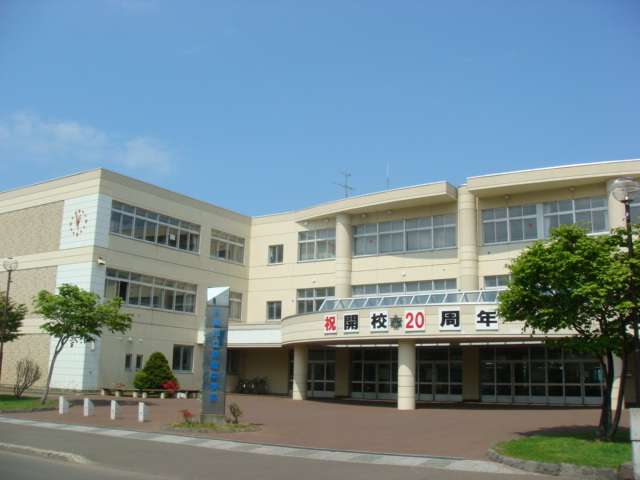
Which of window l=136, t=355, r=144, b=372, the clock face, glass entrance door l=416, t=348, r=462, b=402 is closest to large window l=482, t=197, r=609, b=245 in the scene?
glass entrance door l=416, t=348, r=462, b=402

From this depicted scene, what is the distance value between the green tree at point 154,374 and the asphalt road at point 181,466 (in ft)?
54.5

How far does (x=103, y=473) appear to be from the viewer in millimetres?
10773

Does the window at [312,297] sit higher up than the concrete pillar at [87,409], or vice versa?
the window at [312,297]

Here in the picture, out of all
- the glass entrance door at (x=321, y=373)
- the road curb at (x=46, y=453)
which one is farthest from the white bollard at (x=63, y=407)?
the glass entrance door at (x=321, y=373)

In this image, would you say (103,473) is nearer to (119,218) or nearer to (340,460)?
(340,460)

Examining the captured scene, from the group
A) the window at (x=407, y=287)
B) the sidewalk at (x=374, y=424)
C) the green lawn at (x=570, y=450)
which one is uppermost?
the window at (x=407, y=287)

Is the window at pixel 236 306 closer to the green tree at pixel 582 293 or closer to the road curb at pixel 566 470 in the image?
the green tree at pixel 582 293

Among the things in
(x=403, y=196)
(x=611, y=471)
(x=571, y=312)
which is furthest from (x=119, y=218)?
(x=611, y=471)

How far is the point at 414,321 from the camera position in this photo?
25.9 metres

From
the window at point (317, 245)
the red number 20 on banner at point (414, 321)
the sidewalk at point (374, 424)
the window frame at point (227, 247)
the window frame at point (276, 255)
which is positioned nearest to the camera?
the sidewalk at point (374, 424)

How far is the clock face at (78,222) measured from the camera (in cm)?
3170

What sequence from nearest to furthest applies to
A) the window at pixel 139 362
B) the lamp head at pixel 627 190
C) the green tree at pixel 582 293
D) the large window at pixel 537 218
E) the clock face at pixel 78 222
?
the lamp head at pixel 627 190 < the green tree at pixel 582 293 < the large window at pixel 537 218 < the clock face at pixel 78 222 < the window at pixel 139 362

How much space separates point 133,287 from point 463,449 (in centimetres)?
2304

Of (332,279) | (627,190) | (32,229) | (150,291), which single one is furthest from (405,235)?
(627,190)
